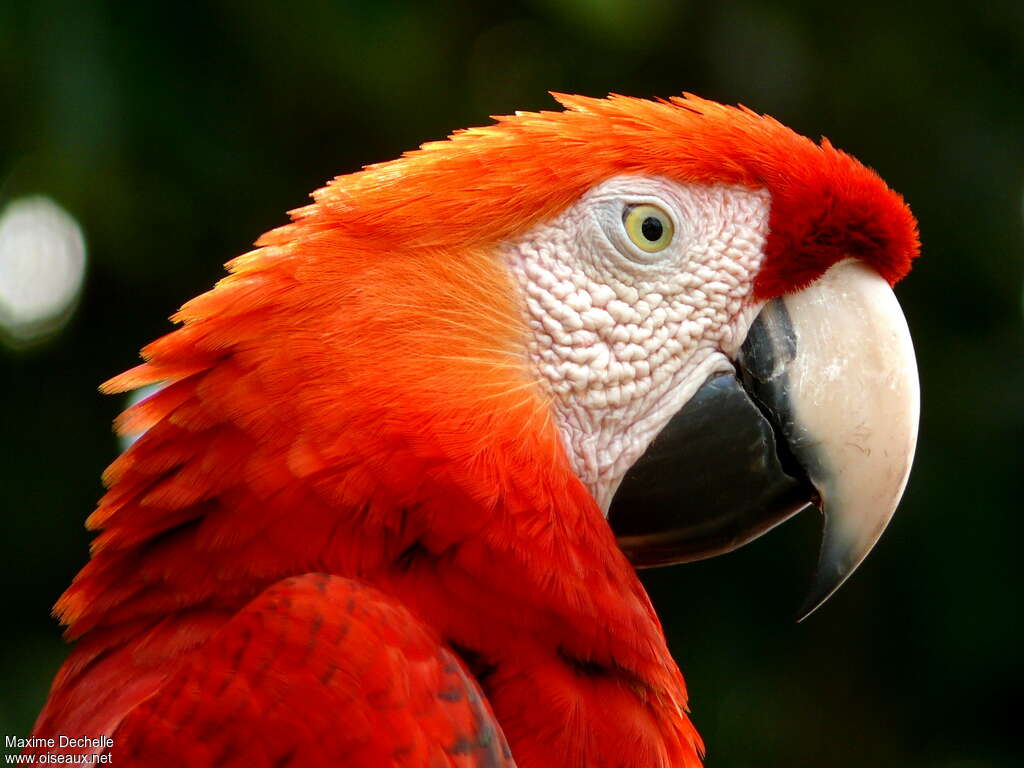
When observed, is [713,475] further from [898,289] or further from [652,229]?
[898,289]

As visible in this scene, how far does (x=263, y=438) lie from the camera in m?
1.01

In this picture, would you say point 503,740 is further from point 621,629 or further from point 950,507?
point 950,507

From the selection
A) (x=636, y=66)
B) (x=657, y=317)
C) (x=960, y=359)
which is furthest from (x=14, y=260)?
(x=960, y=359)

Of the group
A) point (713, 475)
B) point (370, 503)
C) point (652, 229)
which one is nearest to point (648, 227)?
point (652, 229)

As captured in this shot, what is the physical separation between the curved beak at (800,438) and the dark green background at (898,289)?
3.36ft

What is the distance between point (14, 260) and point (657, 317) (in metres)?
1.43

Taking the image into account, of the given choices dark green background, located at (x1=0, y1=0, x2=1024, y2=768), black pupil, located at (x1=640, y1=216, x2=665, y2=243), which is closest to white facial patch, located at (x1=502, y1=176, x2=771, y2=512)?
black pupil, located at (x1=640, y1=216, x2=665, y2=243)

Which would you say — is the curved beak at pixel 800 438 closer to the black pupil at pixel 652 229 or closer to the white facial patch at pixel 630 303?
the white facial patch at pixel 630 303

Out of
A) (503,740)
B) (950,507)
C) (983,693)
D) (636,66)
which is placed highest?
(636,66)

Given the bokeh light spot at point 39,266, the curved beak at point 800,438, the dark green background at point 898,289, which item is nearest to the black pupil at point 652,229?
the curved beak at point 800,438

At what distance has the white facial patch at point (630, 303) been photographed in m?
1.14

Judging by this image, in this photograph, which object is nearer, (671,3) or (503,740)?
(503,740)

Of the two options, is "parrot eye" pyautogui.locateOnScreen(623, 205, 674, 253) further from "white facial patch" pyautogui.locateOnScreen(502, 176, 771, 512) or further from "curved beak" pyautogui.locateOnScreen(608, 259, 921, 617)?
"curved beak" pyautogui.locateOnScreen(608, 259, 921, 617)

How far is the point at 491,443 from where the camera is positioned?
1.04m
